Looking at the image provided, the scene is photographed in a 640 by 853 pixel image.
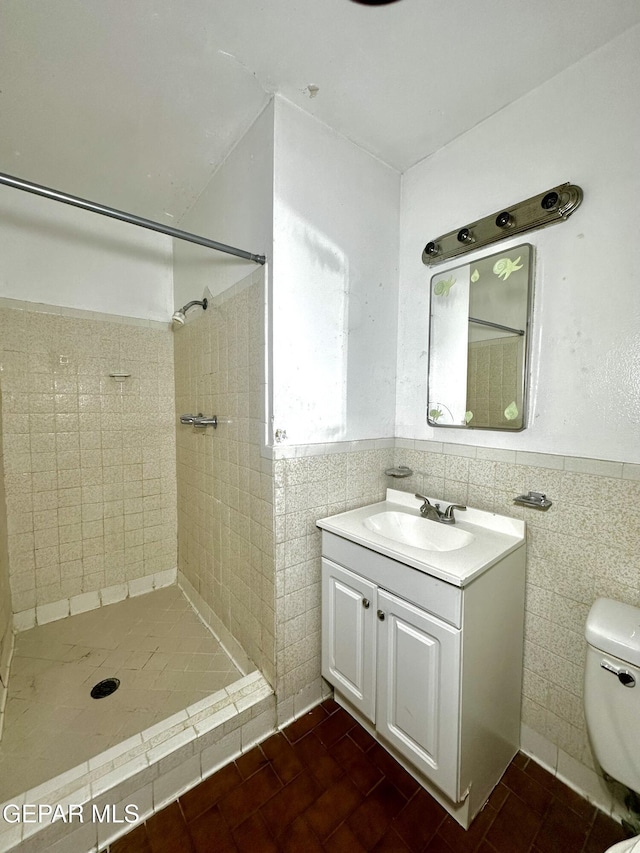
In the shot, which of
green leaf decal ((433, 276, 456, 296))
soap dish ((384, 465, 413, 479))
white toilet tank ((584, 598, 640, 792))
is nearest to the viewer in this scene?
white toilet tank ((584, 598, 640, 792))

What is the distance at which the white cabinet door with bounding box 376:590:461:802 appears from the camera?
99 cm

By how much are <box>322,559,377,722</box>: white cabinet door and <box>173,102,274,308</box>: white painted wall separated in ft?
4.23

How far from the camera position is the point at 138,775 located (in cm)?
108

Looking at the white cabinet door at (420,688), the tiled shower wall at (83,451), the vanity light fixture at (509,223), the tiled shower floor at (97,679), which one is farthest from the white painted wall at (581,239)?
the tiled shower wall at (83,451)

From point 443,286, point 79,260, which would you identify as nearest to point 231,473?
point 443,286

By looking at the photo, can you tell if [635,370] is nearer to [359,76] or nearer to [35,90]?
[359,76]

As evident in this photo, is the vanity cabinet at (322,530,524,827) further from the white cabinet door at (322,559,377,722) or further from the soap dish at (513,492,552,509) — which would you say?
the soap dish at (513,492,552,509)

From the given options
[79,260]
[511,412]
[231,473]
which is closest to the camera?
[511,412]

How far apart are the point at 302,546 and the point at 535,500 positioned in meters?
0.89

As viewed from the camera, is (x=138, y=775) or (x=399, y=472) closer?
(x=138, y=775)

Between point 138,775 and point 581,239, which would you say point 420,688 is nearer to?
point 138,775

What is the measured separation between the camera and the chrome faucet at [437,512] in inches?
53.9

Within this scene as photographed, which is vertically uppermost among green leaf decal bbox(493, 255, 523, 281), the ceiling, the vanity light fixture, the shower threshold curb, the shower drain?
the ceiling

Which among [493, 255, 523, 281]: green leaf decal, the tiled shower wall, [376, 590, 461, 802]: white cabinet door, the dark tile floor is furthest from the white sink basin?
the tiled shower wall
